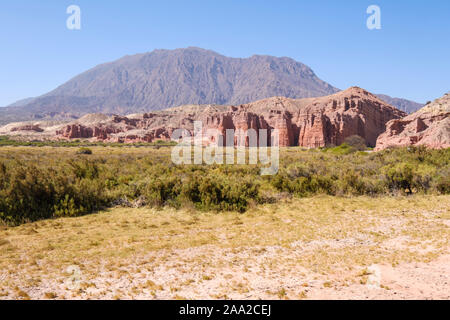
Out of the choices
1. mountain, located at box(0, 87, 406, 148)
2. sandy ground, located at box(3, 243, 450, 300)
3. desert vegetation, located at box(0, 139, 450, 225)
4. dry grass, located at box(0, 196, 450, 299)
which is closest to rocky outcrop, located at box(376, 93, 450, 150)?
desert vegetation, located at box(0, 139, 450, 225)

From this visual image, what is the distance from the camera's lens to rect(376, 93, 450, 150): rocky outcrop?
34281 millimetres

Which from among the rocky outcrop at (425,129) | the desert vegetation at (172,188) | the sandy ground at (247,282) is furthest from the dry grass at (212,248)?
the rocky outcrop at (425,129)

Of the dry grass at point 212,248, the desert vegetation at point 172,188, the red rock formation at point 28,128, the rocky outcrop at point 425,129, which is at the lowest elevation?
the dry grass at point 212,248

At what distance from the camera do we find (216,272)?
245 inches

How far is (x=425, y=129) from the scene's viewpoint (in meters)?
41.8

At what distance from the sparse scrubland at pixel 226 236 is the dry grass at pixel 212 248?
39 mm

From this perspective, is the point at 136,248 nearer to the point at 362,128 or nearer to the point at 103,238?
the point at 103,238

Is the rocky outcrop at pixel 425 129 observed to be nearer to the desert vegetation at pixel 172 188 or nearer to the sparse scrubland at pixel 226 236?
→ the desert vegetation at pixel 172 188

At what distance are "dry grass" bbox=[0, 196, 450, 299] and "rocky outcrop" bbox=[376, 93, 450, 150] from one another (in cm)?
2746

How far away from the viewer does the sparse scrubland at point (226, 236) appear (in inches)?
217

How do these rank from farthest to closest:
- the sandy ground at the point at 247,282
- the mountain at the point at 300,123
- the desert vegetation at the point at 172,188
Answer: the mountain at the point at 300,123 → the desert vegetation at the point at 172,188 → the sandy ground at the point at 247,282

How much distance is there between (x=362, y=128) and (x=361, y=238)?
78.0 meters

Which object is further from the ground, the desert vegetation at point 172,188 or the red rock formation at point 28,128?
the red rock formation at point 28,128
